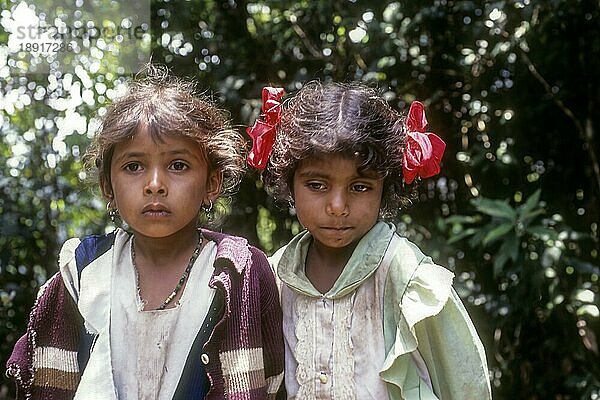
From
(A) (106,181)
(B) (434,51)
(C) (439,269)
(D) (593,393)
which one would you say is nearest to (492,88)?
(B) (434,51)

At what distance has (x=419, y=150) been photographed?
161cm

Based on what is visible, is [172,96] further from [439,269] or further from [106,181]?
[439,269]

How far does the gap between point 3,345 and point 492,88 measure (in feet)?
6.93

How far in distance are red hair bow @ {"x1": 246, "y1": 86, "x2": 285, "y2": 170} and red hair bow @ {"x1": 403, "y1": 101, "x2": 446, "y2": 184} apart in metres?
0.29

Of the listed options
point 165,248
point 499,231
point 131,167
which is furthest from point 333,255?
point 499,231

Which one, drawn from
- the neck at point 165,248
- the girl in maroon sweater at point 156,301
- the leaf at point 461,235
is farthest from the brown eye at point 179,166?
the leaf at point 461,235

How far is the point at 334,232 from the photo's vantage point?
1.56m

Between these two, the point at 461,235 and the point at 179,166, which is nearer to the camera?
the point at 179,166

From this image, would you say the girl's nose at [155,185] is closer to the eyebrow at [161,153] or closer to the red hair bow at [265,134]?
the eyebrow at [161,153]

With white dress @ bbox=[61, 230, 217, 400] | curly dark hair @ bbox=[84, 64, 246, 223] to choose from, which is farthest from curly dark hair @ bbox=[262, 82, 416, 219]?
white dress @ bbox=[61, 230, 217, 400]

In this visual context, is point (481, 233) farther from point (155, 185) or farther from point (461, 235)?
point (155, 185)

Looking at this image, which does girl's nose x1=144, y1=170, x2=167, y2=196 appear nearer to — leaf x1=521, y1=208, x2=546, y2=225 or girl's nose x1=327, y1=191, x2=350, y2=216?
girl's nose x1=327, y1=191, x2=350, y2=216

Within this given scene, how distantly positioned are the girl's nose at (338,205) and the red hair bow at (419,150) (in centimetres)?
15

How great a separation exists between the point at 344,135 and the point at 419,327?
41cm
